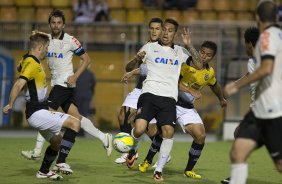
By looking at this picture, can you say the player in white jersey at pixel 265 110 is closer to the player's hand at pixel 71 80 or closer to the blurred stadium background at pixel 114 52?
the player's hand at pixel 71 80

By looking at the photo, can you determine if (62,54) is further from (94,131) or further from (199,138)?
(199,138)

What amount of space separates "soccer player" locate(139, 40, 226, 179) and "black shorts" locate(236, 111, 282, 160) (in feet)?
10.4

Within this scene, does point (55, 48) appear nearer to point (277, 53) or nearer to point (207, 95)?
point (277, 53)

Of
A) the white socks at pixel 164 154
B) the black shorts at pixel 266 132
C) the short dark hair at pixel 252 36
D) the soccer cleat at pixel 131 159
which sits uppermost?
the short dark hair at pixel 252 36

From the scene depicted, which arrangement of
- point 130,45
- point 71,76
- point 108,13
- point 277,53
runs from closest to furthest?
point 277,53, point 71,76, point 130,45, point 108,13

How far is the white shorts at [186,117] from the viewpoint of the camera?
35.4 feet

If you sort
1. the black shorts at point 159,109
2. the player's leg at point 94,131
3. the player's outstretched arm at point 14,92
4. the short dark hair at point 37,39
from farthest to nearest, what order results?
the player's leg at point 94,131
the black shorts at point 159,109
the short dark hair at point 37,39
the player's outstretched arm at point 14,92

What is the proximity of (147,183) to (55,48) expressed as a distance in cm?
276

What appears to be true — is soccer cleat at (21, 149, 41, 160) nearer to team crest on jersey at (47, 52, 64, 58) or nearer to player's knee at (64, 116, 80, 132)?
team crest on jersey at (47, 52, 64, 58)

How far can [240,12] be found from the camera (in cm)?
2223

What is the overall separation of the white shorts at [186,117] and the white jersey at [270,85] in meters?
3.21

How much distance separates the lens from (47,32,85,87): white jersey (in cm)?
1149

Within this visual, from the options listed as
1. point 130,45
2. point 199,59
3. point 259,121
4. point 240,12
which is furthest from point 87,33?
point 259,121

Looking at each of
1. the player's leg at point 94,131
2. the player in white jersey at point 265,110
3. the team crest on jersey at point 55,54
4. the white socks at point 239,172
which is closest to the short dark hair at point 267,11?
the player in white jersey at point 265,110
